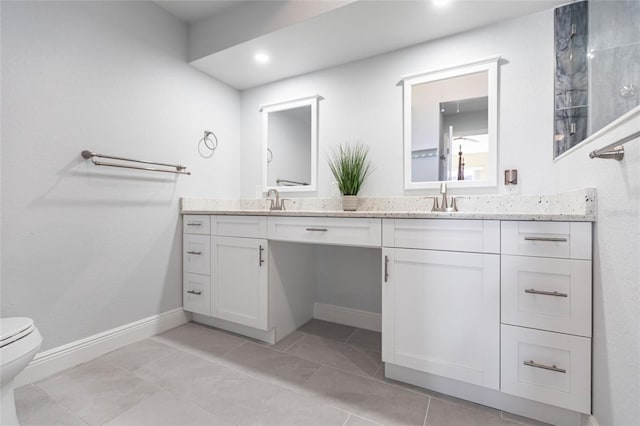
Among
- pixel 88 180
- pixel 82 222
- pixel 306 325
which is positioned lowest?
pixel 306 325

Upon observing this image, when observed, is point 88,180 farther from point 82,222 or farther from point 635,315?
point 635,315

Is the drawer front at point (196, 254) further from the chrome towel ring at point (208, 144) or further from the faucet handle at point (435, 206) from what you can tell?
the faucet handle at point (435, 206)

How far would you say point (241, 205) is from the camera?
2.78 m

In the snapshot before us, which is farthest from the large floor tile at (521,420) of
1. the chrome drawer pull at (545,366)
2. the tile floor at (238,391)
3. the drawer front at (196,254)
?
the drawer front at (196,254)

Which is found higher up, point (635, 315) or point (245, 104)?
point (245, 104)

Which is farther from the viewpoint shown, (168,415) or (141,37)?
(141,37)

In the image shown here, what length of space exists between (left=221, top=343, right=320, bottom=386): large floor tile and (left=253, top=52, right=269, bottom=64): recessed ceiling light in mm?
2134

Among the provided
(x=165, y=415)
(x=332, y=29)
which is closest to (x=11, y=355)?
(x=165, y=415)

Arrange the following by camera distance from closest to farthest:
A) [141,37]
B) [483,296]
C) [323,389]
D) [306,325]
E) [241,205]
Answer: [483,296] → [323,389] → [141,37] → [306,325] → [241,205]

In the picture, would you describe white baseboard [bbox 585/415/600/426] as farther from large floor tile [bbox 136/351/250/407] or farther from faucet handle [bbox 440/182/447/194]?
large floor tile [bbox 136/351/250/407]

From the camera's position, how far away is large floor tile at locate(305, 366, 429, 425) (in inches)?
48.4

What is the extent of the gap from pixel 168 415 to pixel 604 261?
1833mm

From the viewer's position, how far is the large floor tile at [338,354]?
162 cm

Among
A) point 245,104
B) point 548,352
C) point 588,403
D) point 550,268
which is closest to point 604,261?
point 550,268
